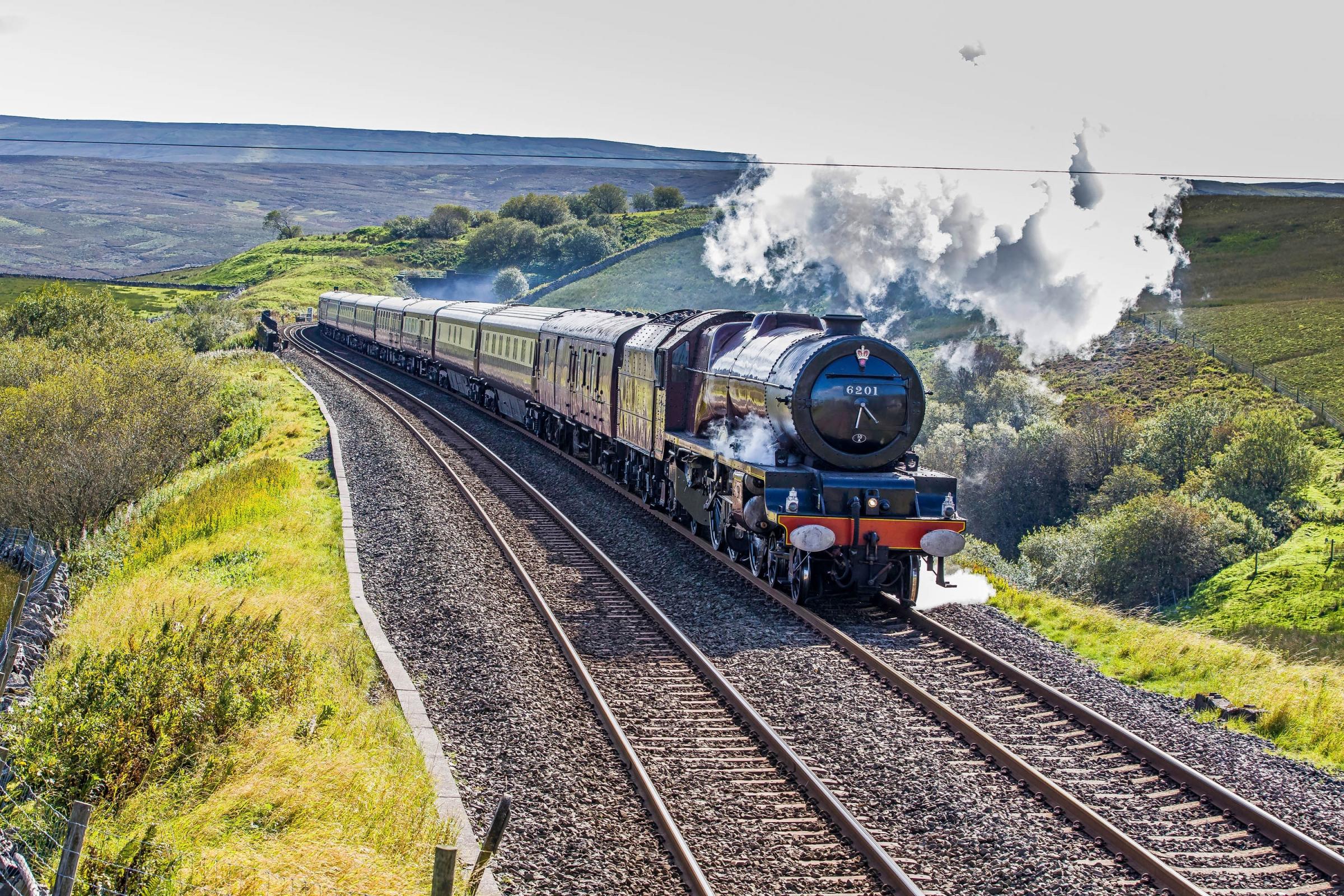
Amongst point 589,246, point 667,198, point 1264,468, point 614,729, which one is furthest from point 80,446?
point 667,198

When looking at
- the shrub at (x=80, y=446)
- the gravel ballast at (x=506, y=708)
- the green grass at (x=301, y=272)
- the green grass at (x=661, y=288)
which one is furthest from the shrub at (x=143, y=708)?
the green grass at (x=301, y=272)

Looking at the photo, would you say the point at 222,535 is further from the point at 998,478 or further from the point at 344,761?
the point at 998,478

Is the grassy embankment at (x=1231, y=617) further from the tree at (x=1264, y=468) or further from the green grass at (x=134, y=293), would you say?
the green grass at (x=134, y=293)

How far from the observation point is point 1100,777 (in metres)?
8.91

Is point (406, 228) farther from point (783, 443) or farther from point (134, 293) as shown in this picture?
point (783, 443)

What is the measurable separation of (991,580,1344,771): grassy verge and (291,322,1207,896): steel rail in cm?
271

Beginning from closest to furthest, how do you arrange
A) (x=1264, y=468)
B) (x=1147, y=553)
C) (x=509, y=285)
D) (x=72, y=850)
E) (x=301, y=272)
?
(x=72, y=850)
(x=1147, y=553)
(x=1264, y=468)
(x=509, y=285)
(x=301, y=272)

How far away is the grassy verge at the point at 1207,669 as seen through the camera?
399 inches

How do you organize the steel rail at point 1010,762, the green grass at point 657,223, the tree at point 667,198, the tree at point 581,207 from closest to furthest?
the steel rail at point 1010,762 < the green grass at point 657,223 < the tree at point 581,207 < the tree at point 667,198

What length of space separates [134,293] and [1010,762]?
109 m

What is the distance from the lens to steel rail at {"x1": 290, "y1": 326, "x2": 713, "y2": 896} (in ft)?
23.7

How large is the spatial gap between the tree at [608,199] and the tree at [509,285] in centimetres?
4040

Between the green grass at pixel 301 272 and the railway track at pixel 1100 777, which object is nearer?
the railway track at pixel 1100 777

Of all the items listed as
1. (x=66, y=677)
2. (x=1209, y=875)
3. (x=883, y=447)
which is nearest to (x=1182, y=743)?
(x=1209, y=875)
